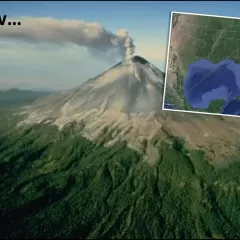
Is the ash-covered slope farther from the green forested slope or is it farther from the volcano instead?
the green forested slope

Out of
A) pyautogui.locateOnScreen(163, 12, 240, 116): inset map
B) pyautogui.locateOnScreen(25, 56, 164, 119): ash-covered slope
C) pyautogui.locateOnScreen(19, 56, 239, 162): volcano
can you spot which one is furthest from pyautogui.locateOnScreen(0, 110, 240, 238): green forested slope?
pyautogui.locateOnScreen(163, 12, 240, 116): inset map

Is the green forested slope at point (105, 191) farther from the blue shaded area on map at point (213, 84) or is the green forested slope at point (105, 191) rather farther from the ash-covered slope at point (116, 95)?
the blue shaded area on map at point (213, 84)

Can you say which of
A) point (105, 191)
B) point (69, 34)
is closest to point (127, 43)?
point (69, 34)

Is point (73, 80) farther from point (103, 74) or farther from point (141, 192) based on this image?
point (141, 192)

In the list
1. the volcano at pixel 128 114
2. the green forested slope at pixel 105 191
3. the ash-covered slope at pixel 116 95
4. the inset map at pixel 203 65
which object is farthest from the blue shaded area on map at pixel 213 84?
the green forested slope at pixel 105 191

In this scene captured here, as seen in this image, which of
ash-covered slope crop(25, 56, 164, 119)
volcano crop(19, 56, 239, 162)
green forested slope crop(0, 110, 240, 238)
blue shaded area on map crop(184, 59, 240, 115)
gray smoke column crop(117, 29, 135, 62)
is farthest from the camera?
volcano crop(19, 56, 239, 162)

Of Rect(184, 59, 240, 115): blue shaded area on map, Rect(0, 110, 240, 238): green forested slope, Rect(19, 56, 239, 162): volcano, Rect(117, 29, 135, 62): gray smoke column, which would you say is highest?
Rect(117, 29, 135, 62): gray smoke column

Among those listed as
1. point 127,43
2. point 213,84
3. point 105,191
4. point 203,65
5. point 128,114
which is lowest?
point 105,191

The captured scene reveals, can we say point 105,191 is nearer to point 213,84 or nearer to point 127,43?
point 127,43
